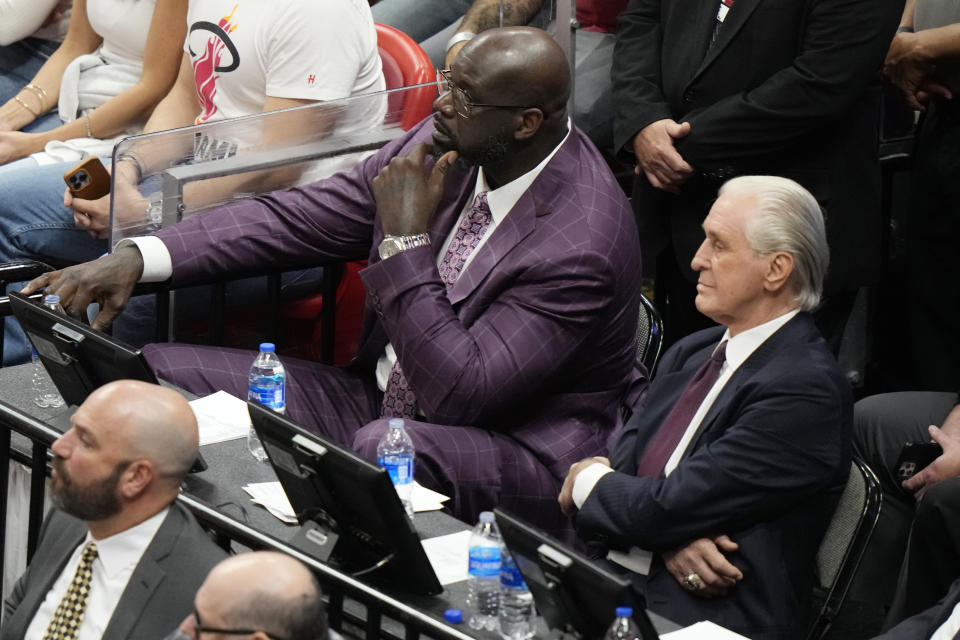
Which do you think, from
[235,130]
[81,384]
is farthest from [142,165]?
[81,384]

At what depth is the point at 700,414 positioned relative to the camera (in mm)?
2820

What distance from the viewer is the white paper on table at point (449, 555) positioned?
2.50 m

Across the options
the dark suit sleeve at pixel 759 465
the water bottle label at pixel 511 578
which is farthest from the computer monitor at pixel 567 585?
the dark suit sleeve at pixel 759 465

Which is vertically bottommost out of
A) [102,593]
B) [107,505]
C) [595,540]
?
[595,540]

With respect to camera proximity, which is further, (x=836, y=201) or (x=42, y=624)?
(x=836, y=201)

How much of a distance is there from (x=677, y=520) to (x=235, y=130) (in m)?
1.78

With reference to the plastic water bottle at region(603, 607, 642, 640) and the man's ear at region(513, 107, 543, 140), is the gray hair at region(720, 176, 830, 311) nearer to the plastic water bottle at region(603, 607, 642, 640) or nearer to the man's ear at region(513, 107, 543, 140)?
the man's ear at region(513, 107, 543, 140)

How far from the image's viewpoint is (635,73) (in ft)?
13.3

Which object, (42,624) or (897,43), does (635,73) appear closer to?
(897,43)

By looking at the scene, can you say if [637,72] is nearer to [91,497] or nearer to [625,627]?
[91,497]

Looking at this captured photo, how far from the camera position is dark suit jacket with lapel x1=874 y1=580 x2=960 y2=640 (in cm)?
248

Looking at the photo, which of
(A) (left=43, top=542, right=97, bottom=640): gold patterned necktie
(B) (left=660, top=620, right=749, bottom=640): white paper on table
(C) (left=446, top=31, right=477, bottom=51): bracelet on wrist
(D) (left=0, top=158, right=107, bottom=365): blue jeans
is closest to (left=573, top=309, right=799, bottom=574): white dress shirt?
(B) (left=660, top=620, right=749, bottom=640): white paper on table

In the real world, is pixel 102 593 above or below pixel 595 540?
above

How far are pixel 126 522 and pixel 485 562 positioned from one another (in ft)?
2.00
